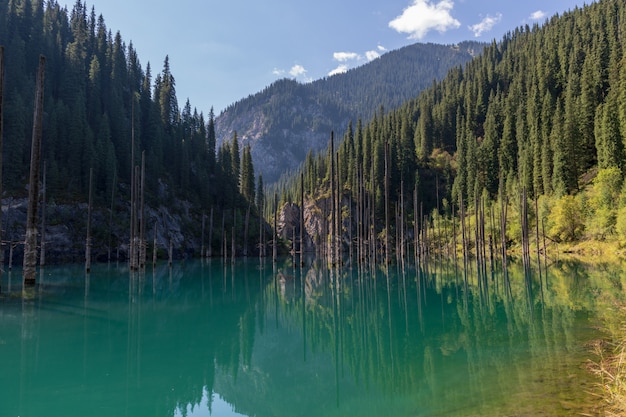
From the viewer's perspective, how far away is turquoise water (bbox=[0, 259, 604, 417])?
7.88m

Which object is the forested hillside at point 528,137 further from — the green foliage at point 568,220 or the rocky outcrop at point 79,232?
the rocky outcrop at point 79,232

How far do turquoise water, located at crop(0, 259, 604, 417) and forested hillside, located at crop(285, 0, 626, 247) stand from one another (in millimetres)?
36629

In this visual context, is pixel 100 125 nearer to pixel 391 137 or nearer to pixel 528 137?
pixel 391 137

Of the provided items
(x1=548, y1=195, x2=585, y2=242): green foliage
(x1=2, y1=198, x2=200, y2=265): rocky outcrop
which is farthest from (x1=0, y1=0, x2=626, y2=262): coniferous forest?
(x1=2, y1=198, x2=200, y2=265): rocky outcrop

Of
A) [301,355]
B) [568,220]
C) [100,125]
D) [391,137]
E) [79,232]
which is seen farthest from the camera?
[391,137]

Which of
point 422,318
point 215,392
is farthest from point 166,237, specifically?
point 215,392

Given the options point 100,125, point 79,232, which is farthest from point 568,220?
point 100,125

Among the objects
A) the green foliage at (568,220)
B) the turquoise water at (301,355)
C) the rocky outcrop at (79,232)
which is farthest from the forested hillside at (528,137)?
the turquoise water at (301,355)

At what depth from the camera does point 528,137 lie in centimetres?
9269

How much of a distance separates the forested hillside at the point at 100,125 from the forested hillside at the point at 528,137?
35045 mm

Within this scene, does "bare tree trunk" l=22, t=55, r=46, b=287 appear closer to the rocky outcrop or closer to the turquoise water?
the turquoise water

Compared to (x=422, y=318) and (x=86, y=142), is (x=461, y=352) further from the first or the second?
(x=86, y=142)

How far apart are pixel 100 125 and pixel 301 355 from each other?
248 feet

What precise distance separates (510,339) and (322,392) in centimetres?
696
